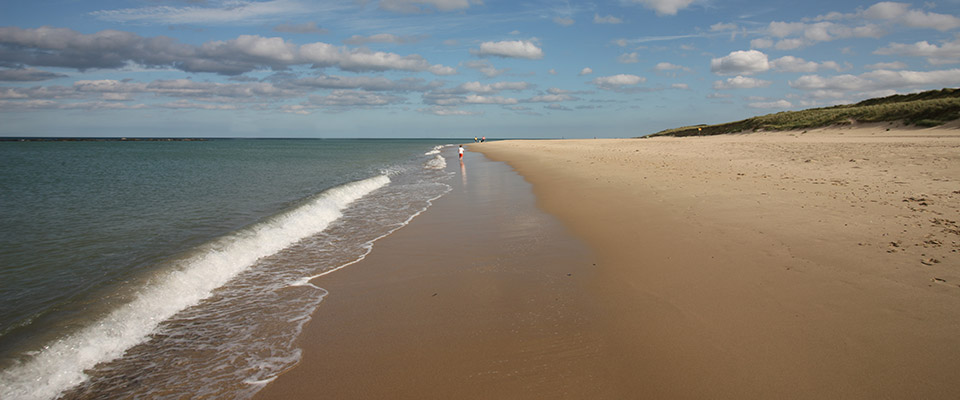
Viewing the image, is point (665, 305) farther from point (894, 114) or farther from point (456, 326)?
point (894, 114)

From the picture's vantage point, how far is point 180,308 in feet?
18.4

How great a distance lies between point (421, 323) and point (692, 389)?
2.60 metres

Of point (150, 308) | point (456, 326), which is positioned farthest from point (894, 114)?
point (150, 308)

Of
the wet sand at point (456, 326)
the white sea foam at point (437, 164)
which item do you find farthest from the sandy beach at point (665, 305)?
the white sea foam at point (437, 164)

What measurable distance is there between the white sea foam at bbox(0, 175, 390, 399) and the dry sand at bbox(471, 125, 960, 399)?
16.0 ft

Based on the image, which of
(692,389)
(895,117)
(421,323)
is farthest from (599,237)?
(895,117)

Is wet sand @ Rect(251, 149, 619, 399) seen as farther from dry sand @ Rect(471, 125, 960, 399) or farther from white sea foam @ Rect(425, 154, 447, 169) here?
white sea foam @ Rect(425, 154, 447, 169)

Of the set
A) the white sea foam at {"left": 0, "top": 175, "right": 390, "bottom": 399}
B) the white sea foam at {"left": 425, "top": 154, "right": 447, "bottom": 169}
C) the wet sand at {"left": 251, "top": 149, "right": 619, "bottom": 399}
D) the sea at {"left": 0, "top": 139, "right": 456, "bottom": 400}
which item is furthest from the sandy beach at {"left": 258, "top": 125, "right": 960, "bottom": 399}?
the white sea foam at {"left": 425, "top": 154, "right": 447, "bottom": 169}

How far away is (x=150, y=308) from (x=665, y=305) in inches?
239

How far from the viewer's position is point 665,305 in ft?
15.4

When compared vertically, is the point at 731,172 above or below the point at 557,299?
above

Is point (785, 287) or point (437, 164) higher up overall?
point (437, 164)

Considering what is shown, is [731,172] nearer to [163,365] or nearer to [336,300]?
[336,300]


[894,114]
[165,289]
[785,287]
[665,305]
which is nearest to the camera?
[665,305]
